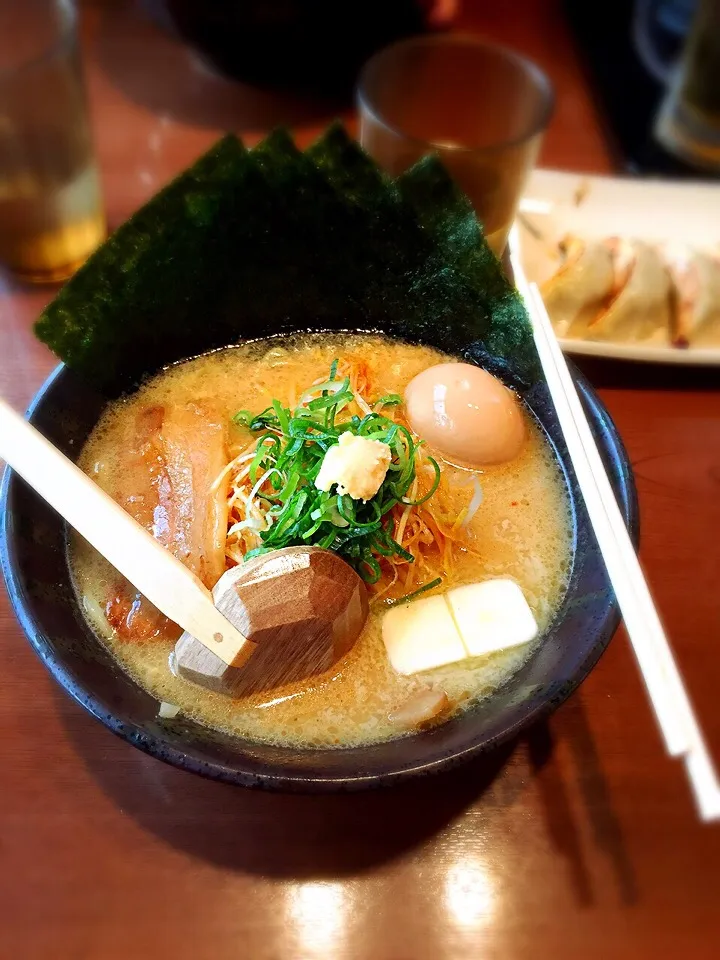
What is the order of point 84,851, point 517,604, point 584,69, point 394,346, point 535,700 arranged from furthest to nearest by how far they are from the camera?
point 584,69
point 394,346
point 517,604
point 84,851
point 535,700

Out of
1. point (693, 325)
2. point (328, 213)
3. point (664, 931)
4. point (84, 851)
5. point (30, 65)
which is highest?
point (30, 65)

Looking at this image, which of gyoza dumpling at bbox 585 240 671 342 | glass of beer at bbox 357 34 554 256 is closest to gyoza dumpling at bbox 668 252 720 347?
gyoza dumpling at bbox 585 240 671 342

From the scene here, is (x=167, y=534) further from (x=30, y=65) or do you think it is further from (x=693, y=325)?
(x=693, y=325)

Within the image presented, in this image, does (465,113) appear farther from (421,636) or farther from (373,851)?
(373,851)

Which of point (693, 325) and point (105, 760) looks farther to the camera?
point (693, 325)

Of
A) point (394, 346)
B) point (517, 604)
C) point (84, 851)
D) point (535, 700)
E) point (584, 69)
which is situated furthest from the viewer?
point (584, 69)

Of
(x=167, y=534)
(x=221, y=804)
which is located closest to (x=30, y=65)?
(x=167, y=534)

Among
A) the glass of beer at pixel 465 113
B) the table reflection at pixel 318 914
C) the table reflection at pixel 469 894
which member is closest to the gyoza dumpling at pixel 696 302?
the glass of beer at pixel 465 113
